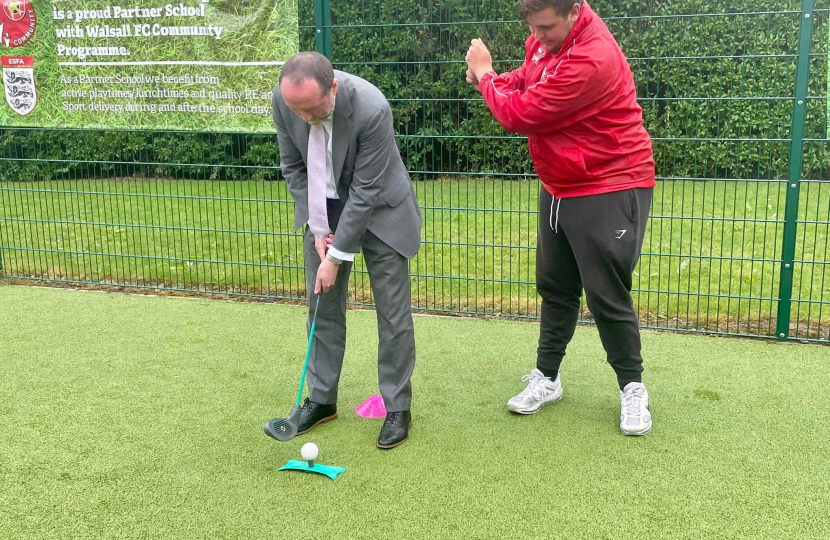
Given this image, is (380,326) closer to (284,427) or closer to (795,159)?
(284,427)

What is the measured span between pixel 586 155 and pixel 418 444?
1390mm

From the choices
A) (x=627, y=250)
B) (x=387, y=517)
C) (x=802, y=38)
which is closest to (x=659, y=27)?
(x=802, y=38)

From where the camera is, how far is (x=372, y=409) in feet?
12.4

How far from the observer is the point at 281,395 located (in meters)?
3.97

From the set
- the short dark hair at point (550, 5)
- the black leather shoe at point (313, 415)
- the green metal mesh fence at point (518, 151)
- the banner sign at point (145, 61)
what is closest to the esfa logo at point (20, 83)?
the banner sign at point (145, 61)

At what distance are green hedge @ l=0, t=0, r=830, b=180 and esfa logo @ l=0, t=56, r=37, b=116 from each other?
3.24 feet

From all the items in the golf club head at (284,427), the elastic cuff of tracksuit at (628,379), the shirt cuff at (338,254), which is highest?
the shirt cuff at (338,254)

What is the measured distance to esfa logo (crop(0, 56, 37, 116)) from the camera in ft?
18.8

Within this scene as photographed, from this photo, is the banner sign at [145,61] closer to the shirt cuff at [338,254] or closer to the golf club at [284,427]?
the shirt cuff at [338,254]

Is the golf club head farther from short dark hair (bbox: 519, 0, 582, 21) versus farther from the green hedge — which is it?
the green hedge

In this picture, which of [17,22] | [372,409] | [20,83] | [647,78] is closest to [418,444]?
[372,409]

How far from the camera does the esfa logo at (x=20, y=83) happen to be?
5.74 meters

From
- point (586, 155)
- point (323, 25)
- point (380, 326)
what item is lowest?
point (380, 326)

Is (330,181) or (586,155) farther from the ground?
(586,155)
